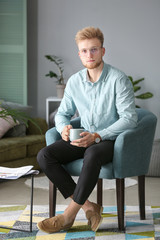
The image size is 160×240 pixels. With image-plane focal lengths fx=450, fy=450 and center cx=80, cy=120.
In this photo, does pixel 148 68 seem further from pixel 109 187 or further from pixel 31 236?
pixel 31 236

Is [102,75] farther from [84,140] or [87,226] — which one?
[87,226]

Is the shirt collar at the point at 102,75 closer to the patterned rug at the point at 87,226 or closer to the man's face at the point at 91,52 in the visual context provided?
the man's face at the point at 91,52

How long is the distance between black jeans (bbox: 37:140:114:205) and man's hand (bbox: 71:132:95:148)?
0.11 ft

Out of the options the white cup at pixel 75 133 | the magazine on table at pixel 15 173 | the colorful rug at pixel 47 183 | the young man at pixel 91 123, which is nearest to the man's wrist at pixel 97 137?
the young man at pixel 91 123

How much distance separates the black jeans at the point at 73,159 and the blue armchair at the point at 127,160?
0.06 metres

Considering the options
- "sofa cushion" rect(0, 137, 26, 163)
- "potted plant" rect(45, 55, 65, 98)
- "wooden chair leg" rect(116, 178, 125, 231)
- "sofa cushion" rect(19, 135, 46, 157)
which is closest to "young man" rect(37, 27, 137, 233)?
"wooden chair leg" rect(116, 178, 125, 231)

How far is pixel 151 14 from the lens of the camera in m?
5.43

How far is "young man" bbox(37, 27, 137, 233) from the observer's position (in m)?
2.65

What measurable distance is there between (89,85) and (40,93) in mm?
2943

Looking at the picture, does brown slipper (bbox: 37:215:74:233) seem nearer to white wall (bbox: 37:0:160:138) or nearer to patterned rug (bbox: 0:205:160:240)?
patterned rug (bbox: 0:205:160:240)

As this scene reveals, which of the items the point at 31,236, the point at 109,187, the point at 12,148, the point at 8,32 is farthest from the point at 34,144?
the point at 31,236

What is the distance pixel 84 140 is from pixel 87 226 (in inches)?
21.9

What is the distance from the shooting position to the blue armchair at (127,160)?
8.82 ft

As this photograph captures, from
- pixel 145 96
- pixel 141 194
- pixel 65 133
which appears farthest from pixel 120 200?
pixel 145 96
